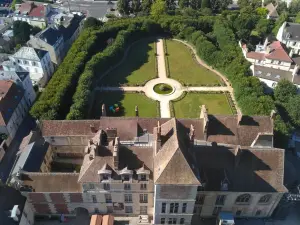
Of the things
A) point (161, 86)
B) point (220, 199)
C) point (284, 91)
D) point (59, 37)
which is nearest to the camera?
point (220, 199)

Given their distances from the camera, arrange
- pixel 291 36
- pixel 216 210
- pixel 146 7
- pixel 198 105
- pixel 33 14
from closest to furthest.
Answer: pixel 216 210 < pixel 198 105 < pixel 291 36 < pixel 33 14 < pixel 146 7

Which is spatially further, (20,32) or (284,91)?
(20,32)

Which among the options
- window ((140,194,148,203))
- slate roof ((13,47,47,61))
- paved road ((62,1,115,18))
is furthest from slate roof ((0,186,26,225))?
paved road ((62,1,115,18))

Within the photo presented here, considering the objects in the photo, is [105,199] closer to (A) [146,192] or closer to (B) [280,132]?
(A) [146,192]

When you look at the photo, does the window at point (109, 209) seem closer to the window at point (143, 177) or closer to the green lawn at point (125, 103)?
the window at point (143, 177)

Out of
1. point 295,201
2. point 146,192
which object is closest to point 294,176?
point 295,201

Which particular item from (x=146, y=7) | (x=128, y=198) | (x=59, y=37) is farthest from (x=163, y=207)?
(x=146, y=7)

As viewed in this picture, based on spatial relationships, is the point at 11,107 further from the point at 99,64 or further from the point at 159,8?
the point at 159,8
